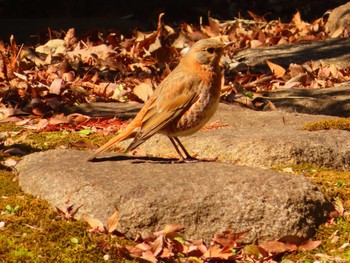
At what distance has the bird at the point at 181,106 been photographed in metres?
5.30

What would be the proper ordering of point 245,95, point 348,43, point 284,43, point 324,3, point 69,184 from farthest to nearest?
1. point 324,3
2. point 284,43
3. point 348,43
4. point 245,95
5. point 69,184

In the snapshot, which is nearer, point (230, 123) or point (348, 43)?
point (230, 123)

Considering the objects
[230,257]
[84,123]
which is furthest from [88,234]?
[84,123]

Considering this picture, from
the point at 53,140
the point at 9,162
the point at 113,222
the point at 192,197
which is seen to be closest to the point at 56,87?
the point at 53,140

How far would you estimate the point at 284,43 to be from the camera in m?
11.3

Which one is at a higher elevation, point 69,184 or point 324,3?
point 69,184

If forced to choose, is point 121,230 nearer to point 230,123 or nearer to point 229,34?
point 230,123

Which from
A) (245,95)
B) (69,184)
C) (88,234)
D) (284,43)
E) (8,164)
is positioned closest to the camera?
(88,234)

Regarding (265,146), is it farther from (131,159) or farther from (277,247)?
(277,247)

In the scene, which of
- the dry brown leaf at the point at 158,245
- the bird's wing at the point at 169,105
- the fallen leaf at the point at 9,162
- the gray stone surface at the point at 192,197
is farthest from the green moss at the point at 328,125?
the dry brown leaf at the point at 158,245

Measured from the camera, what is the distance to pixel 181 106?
5332 mm

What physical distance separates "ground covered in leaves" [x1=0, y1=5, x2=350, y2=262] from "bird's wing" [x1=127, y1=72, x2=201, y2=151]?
0.81 meters

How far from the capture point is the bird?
5305 millimetres

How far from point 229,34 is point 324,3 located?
4.02 meters
